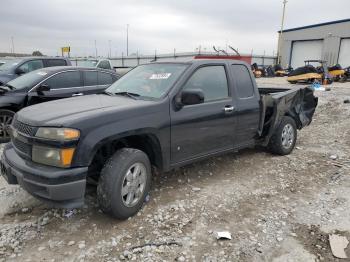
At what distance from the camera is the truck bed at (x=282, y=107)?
220 inches

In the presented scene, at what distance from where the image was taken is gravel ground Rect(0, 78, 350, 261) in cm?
304

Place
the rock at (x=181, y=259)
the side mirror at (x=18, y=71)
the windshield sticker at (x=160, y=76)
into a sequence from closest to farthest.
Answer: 1. the rock at (x=181, y=259)
2. the windshield sticker at (x=160, y=76)
3. the side mirror at (x=18, y=71)

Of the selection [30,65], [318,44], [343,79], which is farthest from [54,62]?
[318,44]

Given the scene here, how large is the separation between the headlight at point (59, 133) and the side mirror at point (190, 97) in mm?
1373

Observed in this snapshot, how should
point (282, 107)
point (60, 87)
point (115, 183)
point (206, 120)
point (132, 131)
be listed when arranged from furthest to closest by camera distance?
point (60, 87) < point (282, 107) < point (206, 120) < point (132, 131) < point (115, 183)

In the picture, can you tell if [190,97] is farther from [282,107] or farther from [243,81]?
[282,107]

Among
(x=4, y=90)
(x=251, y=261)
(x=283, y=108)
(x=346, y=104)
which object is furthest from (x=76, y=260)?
(x=346, y=104)

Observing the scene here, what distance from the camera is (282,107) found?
5848 mm

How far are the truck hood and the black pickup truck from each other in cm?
1

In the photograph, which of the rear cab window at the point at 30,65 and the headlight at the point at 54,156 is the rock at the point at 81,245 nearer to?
the headlight at the point at 54,156

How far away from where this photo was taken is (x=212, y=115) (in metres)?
4.39

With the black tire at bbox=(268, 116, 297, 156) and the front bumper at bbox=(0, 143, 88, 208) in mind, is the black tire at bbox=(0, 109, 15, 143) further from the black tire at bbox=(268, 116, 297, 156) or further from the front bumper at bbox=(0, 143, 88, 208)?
the black tire at bbox=(268, 116, 297, 156)

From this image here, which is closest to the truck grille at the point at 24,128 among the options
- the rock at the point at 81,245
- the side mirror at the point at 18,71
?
the rock at the point at 81,245

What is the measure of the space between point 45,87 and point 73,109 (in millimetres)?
3489
